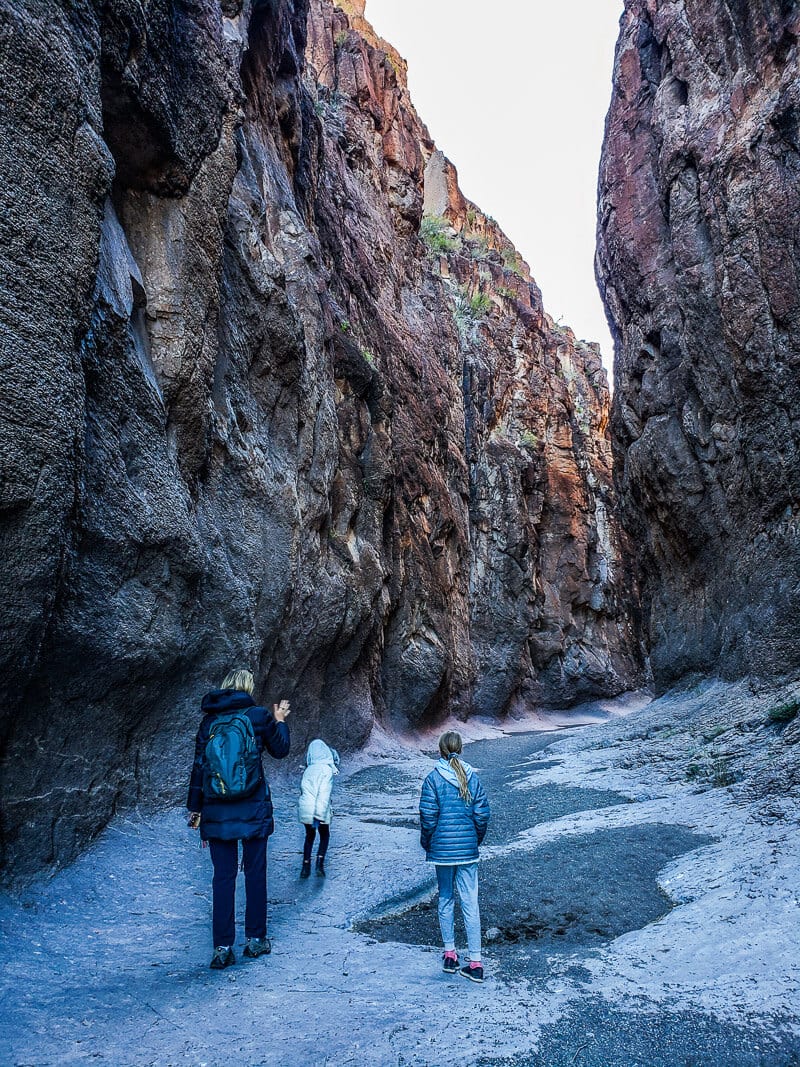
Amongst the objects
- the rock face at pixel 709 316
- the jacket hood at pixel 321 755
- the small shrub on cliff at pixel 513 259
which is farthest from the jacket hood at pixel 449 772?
the small shrub on cliff at pixel 513 259

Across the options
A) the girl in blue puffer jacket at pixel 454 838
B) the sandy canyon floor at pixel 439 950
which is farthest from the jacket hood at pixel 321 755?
the girl in blue puffer jacket at pixel 454 838

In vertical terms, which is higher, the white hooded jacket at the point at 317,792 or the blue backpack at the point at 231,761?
the blue backpack at the point at 231,761

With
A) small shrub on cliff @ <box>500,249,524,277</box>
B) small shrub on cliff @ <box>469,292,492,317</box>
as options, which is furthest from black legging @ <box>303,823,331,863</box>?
small shrub on cliff @ <box>500,249,524,277</box>

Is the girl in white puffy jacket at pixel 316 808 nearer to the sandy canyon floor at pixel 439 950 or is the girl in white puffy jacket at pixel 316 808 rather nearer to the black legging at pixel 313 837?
the black legging at pixel 313 837

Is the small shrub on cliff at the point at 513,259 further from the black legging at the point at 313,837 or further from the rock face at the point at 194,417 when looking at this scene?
the black legging at the point at 313,837

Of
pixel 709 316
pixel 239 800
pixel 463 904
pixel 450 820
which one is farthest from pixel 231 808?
pixel 709 316

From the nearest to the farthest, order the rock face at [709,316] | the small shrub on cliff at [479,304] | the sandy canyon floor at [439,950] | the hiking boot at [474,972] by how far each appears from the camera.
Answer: the sandy canyon floor at [439,950]
the hiking boot at [474,972]
the rock face at [709,316]
the small shrub on cliff at [479,304]

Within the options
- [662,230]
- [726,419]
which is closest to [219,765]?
[726,419]

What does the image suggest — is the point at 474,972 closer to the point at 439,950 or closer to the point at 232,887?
the point at 439,950

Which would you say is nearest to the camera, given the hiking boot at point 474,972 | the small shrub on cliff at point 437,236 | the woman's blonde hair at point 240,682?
the hiking boot at point 474,972

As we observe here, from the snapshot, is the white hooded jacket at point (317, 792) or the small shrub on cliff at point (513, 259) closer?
the white hooded jacket at point (317, 792)

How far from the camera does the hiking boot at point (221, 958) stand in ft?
12.9

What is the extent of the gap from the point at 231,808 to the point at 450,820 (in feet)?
4.53

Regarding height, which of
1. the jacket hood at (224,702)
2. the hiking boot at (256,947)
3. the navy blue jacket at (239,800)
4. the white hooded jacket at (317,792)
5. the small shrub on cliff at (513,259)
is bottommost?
the hiking boot at (256,947)
